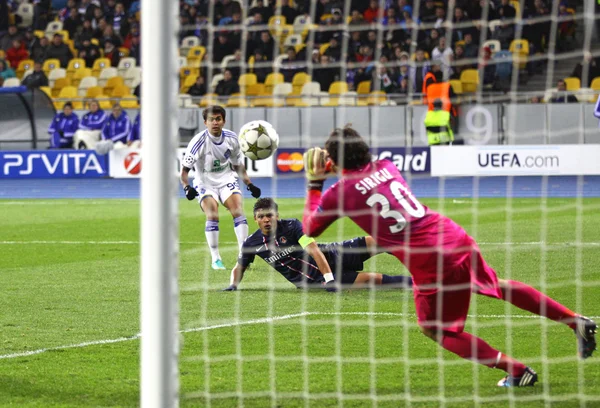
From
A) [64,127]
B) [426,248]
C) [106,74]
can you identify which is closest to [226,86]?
[64,127]

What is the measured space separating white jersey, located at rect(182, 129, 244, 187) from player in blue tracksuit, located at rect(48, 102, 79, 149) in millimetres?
14161

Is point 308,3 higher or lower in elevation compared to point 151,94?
higher

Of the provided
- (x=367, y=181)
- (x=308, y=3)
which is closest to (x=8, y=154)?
(x=308, y=3)

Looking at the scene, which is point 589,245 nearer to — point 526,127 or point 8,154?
point 526,127

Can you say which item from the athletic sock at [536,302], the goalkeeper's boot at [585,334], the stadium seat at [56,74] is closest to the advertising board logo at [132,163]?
the stadium seat at [56,74]

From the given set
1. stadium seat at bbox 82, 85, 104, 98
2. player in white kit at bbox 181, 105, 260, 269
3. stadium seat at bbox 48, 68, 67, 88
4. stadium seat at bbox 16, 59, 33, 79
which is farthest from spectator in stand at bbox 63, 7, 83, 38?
player in white kit at bbox 181, 105, 260, 269

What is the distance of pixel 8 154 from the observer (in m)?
24.8

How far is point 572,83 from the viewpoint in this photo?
22.0 meters

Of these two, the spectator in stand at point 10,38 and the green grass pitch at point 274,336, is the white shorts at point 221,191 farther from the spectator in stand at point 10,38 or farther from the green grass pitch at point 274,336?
the spectator in stand at point 10,38

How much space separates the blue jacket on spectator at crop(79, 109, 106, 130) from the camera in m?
24.8

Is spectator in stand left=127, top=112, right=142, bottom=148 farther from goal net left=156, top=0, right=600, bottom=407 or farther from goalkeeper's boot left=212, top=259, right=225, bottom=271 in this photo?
goalkeeper's boot left=212, top=259, right=225, bottom=271

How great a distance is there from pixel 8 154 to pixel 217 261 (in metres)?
14.8

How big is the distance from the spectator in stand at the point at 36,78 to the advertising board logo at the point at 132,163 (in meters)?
5.38

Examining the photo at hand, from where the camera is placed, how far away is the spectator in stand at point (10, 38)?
30.2m
